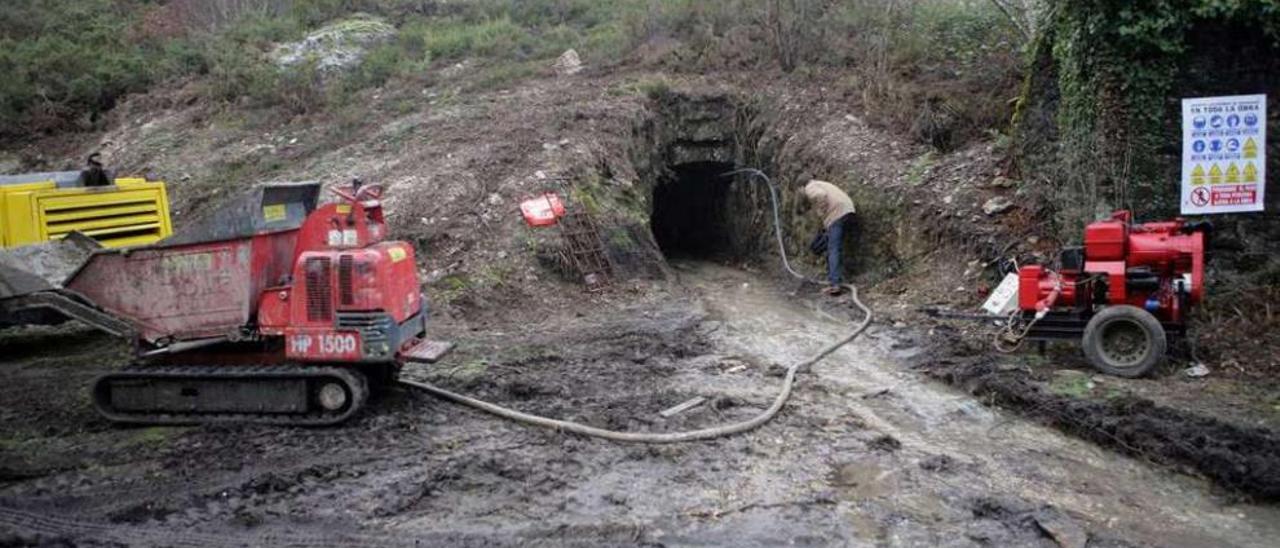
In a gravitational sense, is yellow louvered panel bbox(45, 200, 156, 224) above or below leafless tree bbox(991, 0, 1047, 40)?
below

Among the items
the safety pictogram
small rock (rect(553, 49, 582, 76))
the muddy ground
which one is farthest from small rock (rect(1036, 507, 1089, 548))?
small rock (rect(553, 49, 582, 76))

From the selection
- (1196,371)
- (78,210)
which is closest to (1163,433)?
(1196,371)

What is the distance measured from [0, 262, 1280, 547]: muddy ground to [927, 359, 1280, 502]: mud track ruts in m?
0.14

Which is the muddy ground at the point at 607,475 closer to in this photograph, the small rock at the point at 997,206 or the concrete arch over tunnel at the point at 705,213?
the small rock at the point at 997,206

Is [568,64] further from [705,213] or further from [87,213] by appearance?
[87,213]

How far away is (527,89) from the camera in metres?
17.2

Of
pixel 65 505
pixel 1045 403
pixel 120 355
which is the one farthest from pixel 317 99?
pixel 1045 403

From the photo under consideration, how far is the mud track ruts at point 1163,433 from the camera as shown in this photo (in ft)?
19.9

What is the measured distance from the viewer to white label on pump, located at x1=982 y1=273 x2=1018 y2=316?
362 inches

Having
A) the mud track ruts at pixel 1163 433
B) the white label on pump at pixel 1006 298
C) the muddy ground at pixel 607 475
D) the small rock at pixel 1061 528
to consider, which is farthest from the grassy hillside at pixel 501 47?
the small rock at pixel 1061 528

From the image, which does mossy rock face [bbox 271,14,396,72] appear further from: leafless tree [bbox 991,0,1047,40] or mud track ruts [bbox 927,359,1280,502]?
mud track ruts [bbox 927,359,1280,502]

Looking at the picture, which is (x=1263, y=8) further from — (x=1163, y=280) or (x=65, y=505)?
(x=65, y=505)

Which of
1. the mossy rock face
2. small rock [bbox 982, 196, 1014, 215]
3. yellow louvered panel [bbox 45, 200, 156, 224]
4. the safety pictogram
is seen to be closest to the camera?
the safety pictogram

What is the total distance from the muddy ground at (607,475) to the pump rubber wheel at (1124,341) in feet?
4.17
